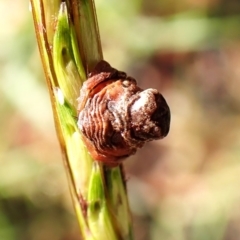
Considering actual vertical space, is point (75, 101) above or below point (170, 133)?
above

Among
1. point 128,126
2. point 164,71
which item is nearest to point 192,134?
point 164,71

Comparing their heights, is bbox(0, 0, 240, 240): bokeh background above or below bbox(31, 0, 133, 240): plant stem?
below

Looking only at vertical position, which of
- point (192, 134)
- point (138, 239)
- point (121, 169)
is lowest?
point (138, 239)

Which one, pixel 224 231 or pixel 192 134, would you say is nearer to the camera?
pixel 224 231

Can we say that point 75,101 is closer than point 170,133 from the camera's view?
Yes

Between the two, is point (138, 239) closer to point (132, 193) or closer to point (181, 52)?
point (132, 193)

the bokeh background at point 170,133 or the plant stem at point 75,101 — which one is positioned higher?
the plant stem at point 75,101

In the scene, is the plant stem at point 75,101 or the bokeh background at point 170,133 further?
the bokeh background at point 170,133

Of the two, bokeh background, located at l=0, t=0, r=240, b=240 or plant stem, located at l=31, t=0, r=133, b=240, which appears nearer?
plant stem, located at l=31, t=0, r=133, b=240
